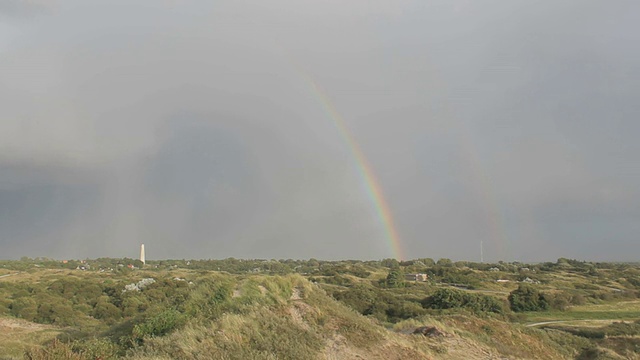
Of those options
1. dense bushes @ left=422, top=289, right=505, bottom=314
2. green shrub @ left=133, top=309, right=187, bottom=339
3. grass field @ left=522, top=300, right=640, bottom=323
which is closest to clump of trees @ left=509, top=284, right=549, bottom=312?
grass field @ left=522, top=300, right=640, bottom=323

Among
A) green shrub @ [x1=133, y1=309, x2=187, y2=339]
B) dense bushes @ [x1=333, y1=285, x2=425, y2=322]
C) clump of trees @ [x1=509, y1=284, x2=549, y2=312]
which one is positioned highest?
green shrub @ [x1=133, y1=309, x2=187, y2=339]

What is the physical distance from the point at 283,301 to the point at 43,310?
4029 cm

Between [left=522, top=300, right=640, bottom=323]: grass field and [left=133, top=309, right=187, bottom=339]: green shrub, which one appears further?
[left=522, top=300, right=640, bottom=323]: grass field

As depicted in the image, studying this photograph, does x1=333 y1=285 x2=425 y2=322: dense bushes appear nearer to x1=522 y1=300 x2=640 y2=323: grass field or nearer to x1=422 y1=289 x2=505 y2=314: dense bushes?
x1=422 y1=289 x2=505 y2=314: dense bushes

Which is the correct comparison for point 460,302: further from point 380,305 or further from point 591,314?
point 591,314

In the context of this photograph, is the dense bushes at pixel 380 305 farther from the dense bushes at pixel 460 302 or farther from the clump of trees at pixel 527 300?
the clump of trees at pixel 527 300

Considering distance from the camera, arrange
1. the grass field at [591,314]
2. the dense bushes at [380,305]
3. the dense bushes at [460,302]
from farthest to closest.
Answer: the grass field at [591,314]
the dense bushes at [460,302]
the dense bushes at [380,305]

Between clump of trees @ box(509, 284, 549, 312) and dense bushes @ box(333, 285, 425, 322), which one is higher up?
dense bushes @ box(333, 285, 425, 322)

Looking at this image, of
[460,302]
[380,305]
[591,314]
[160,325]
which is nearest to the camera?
[160,325]

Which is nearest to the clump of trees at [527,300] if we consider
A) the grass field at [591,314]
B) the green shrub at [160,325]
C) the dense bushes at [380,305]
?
the grass field at [591,314]

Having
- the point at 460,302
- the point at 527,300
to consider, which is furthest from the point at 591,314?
the point at 460,302

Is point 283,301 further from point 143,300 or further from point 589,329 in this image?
point 143,300

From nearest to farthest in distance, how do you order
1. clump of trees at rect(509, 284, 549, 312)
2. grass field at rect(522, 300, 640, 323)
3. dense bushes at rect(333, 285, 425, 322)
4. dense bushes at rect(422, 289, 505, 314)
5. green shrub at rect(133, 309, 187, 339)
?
green shrub at rect(133, 309, 187, 339)
dense bushes at rect(333, 285, 425, 322)
dense bushes at rect(422, 289, 505, 314)
grass field at rect(522, 300, 640, 323)
clump of trees at rect(509, 284, 549, 312)

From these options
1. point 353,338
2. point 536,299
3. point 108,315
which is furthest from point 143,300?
point 536,299
